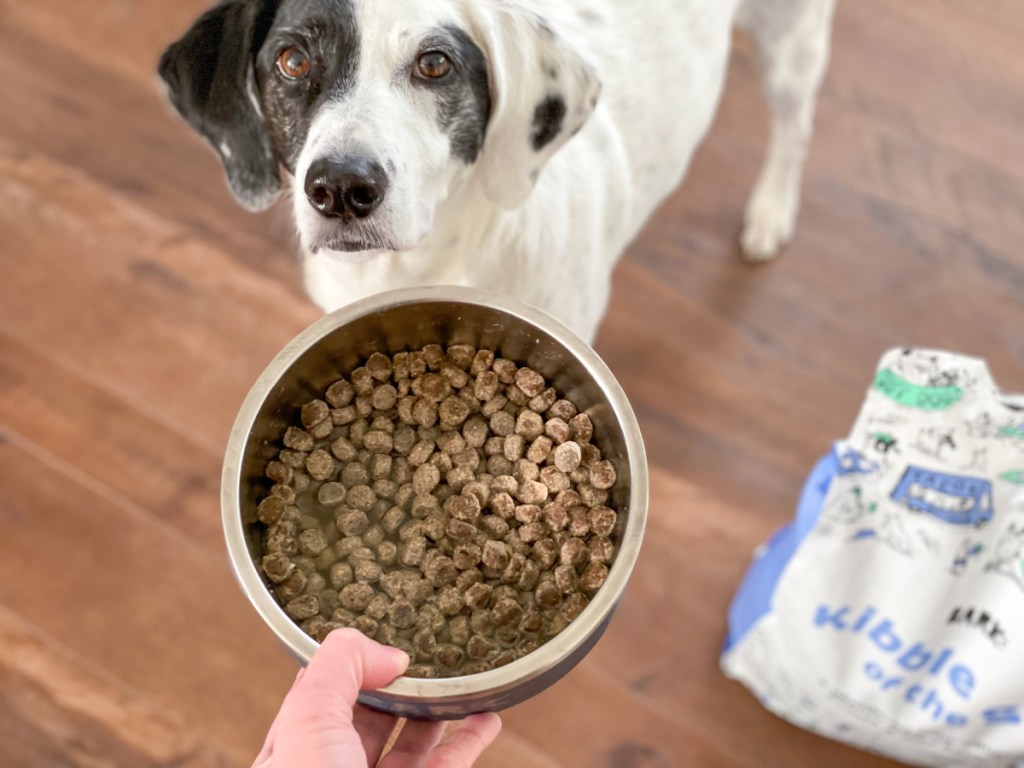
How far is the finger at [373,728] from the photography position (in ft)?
3.39

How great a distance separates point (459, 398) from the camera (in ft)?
3.69

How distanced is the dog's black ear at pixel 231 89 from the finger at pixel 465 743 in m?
0.68

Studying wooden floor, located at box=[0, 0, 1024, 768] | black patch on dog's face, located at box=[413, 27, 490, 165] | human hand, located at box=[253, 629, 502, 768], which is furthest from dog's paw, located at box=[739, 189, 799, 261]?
human hand, located at box=[253, 629, 502, 768]

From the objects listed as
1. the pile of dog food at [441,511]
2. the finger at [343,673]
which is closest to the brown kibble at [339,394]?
the pile of dog food at [441,511]

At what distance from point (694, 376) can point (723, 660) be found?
0.55 meters

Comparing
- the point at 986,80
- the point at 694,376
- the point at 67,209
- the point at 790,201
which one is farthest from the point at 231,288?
the point at 986,80

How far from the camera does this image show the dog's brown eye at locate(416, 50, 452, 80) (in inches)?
40.1

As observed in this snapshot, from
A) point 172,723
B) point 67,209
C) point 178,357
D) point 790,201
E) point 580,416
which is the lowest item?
point 172,723

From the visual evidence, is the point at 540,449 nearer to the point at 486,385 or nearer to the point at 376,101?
the point at 486,385

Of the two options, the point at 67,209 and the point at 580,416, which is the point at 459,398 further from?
the point at 67,209

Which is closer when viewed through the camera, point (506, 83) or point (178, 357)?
point (506, 83)

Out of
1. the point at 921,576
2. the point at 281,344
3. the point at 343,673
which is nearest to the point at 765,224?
the point at 921,576

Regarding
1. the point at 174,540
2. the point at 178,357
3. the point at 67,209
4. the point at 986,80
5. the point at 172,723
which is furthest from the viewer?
the point at 986,80

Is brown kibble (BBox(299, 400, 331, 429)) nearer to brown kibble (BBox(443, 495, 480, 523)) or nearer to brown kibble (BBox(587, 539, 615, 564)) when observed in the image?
brown kibble (BBox(443, 495, 480, 523))
